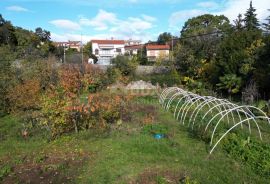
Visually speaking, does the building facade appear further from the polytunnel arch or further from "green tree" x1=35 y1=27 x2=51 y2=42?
the polytunnel arch

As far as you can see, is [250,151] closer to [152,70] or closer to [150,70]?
[152,70]

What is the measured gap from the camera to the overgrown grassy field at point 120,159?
6.70 m

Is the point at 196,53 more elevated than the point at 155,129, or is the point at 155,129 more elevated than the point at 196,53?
the point at 196,53

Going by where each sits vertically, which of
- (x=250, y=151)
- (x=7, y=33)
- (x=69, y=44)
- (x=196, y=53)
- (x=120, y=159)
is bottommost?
(x=120, y=159)

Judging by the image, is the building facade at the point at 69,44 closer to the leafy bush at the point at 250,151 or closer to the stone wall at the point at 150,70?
the stone wall at the point at 150,70

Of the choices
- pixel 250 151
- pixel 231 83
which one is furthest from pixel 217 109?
pixel 231 83

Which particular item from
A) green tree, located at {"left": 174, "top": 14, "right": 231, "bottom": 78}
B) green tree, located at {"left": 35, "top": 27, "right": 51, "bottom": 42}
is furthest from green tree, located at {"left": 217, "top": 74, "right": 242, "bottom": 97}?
green tree, located at {"left": 35, "top": 27, "right": 51, "bottom": 42}

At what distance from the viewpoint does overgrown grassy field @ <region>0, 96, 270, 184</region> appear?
22.0 feet

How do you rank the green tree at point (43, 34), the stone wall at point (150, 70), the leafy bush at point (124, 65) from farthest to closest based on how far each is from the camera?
the green tree at point (43, 34) < the stone wall at point (150, 70) < the leafy bush at point (124, 65)

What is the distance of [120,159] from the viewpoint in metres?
7.78

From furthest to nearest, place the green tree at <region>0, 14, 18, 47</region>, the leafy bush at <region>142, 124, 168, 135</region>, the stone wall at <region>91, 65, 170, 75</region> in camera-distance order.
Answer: the green tree at <region>0, 14, 18, 47</region>, the stone wall at <region>91, 65, 170, 75</region>, the leafy bush at <region>142, 124, 168, 135</region>

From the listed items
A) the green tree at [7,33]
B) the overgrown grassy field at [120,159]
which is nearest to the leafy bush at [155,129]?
the overgrown grassy field at [120,159]

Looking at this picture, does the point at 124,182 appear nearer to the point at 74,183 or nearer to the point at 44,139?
the point at 74,183

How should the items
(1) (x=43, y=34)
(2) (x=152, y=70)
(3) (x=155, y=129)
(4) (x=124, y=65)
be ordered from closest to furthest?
(3) (x=155, y=129)
(4) (x=124, y=65)
(2) (x=152, y=70)
(1) (x=43, y=34)
